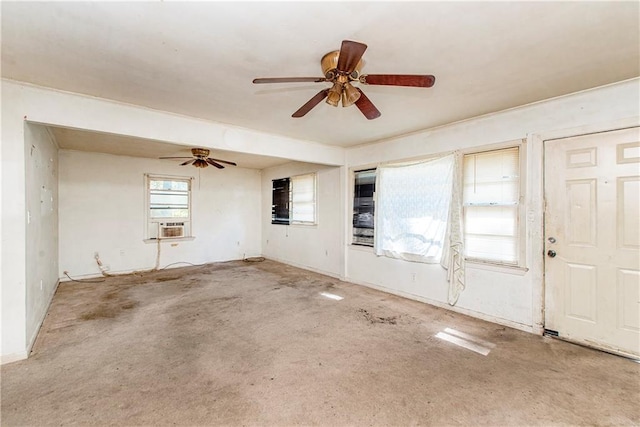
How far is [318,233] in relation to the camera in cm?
606

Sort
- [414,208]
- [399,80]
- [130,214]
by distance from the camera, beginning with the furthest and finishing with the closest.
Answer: [130,214] → [414,208] → [399,80]

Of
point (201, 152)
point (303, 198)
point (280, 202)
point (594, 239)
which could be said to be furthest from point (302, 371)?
point (280, 202)

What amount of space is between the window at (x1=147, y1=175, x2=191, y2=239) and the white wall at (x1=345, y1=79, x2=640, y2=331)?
5044 mm

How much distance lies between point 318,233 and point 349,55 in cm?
457

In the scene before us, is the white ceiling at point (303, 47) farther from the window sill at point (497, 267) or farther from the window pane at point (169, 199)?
the window pane at point (169, 199)

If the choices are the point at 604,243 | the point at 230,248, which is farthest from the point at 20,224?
the point at 604,243

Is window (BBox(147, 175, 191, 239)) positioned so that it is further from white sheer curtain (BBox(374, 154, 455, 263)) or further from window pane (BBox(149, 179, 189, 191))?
white sheer curtain (BBox(374, 154, 455, 263))

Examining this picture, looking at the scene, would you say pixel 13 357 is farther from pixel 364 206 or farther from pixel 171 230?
pixel 364 206

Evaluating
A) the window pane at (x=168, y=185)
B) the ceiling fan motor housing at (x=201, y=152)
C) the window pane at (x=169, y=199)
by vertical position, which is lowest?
the window pane at (x=169, y=199)

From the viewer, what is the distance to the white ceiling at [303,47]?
1649 millimetres

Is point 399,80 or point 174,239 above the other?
point 399,80

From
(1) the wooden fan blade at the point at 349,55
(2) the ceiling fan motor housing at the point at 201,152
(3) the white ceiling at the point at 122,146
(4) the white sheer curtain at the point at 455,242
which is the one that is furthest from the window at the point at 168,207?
(1) the wooden fan blade at the point at 349,55

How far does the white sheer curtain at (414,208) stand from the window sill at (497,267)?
0.42 metres

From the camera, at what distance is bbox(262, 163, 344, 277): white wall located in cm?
557
